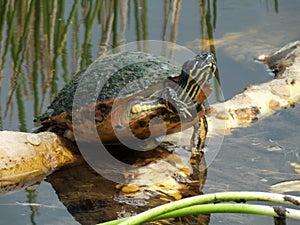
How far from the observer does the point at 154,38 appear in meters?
4.41

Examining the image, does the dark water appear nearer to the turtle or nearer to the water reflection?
the water reflection

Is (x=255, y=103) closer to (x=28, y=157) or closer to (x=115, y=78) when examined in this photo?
(x=115, y=78)

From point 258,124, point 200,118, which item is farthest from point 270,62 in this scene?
point 200,118

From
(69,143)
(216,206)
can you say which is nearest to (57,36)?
(69,143)

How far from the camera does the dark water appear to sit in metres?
2.56

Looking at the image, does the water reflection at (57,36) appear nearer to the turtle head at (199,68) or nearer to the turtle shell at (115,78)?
the turtle shell at (115,78)

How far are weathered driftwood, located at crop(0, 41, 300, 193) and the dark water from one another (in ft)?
0.32

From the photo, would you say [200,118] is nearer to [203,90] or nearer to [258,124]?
[203,90]

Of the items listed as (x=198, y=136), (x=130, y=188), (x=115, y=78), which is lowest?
(x=130, y=188)

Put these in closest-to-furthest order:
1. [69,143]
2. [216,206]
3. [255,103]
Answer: [216,206] < [69,143] < [255,103]

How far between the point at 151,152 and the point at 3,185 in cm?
63

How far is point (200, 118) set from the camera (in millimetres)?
2832

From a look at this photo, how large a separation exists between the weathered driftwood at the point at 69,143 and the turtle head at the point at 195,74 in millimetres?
307

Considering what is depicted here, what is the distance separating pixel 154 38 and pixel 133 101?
1.70 metres
